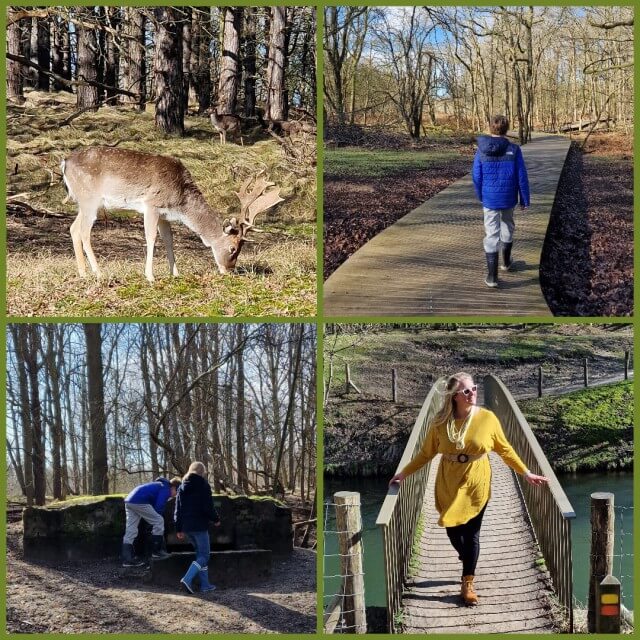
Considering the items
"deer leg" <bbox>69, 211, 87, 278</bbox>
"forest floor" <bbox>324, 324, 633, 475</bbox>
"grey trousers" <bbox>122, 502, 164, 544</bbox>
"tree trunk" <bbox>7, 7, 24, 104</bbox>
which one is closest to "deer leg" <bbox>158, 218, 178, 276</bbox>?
"deer leg" <bbox>69, 211, 87, 278</bbox>

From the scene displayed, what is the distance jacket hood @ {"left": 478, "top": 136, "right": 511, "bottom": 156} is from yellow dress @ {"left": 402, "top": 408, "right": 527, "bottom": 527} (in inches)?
135

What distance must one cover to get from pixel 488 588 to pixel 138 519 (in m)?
4.29

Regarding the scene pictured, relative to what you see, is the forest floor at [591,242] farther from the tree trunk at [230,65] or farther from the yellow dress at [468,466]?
the tree trunk at [230,65]

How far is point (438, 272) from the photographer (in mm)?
9703

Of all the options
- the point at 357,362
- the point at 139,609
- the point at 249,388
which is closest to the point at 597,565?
the point at 139,609

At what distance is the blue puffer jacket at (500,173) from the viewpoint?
877 centimetres

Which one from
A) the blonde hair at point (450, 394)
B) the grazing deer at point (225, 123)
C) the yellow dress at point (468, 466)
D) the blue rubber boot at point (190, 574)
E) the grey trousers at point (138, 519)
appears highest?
the grazing deer at point (225, 123)

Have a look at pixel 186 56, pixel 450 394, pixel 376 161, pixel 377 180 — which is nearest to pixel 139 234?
pixel 377 180

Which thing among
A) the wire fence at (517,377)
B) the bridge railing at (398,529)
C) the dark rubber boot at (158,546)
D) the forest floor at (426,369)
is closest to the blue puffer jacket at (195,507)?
the dark rubber boot at (158,546)

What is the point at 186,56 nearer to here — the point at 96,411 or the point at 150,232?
the point at 96,411

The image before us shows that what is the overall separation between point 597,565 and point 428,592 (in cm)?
134

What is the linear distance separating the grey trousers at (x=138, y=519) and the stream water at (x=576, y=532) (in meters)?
1.83

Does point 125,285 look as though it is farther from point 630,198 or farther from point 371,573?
point 630,198

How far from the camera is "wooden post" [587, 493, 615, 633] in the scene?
637 cm
